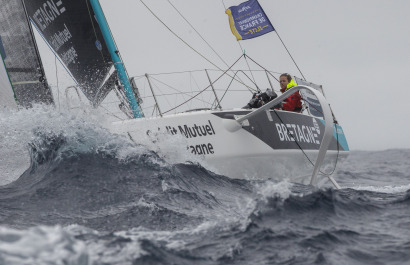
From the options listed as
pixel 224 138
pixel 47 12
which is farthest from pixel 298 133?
pixel 47 12

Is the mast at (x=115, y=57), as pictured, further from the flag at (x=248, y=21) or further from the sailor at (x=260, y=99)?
the flag at (x=248, y=21)

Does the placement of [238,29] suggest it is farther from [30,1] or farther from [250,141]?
[30,1]

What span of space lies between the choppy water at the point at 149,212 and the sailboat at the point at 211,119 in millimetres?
417

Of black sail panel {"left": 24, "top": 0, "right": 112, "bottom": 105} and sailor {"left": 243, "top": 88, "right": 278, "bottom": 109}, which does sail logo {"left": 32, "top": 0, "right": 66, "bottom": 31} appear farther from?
sailor {"left": 243, "top": 88, "right": 278, "bottom": 109}

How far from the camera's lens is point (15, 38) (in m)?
9.16

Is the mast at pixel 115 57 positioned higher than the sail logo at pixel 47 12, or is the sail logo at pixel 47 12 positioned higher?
the sail logo at pixel 47 12

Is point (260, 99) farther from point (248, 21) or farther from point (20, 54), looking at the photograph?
point (20, 54)

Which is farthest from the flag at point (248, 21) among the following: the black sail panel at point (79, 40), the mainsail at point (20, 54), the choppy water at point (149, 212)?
the mainsail at point (20, 54)

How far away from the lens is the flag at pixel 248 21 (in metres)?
8.89

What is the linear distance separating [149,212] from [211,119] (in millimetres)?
2917

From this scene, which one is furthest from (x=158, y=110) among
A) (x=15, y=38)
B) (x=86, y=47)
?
(x=15, y=38)

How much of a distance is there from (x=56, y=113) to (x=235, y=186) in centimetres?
249

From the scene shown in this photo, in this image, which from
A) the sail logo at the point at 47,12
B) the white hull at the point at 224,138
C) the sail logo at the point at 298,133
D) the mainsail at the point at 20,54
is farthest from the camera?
the mainsail at the point at 20,54

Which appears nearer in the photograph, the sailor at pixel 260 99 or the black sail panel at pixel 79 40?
the sailor at pixel 260 99
